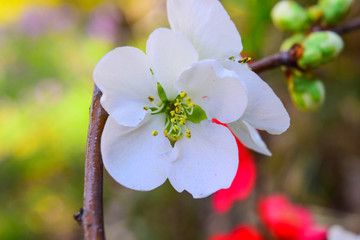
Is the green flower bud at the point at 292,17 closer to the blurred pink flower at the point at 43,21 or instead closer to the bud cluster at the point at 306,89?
the bud cluster at the point at 306,89

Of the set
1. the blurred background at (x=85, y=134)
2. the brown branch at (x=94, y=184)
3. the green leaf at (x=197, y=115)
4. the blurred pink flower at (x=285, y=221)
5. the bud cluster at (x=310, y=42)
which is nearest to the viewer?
the brown branch at (x=94, y=184)

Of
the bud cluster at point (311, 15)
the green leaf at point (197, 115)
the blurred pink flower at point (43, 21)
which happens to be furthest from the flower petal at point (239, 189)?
the blurred pink flower at point (43, 21)

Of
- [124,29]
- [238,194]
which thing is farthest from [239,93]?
[124,29]

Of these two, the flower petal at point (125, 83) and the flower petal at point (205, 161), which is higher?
the flower petal at point (125, 83)

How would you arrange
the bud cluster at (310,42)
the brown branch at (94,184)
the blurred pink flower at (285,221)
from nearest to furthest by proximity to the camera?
the brown branch at (94,184) < the bud cluster at (310,42) < the blurred pink flower at (285,221)

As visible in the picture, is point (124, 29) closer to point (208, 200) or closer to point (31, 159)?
point (31, 159)

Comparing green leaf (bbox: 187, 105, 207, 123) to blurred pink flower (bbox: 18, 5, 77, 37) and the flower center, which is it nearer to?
the flower center

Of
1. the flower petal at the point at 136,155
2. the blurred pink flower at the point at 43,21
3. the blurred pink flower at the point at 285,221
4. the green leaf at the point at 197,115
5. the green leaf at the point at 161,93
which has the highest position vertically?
the blurred pink flower at the point at 43,21

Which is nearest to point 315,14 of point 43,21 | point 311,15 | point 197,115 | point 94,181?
point 311,15

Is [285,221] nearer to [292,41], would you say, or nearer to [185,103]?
[292,41]
